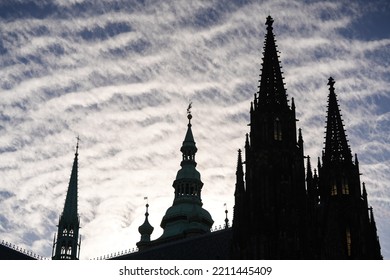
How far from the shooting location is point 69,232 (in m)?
114

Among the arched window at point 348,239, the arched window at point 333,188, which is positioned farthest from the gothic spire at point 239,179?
the arched window at point 348,239

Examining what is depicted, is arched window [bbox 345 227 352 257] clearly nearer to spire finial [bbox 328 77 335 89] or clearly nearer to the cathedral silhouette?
the cathedral silhouette

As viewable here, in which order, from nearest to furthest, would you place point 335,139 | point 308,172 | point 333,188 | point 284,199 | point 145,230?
point 284,199 < point 308,172 < point 333,188 < point 335,139 < point 145,230

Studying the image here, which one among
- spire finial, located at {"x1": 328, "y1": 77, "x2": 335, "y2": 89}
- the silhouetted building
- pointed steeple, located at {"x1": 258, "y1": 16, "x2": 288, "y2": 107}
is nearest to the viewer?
the silhouetted building

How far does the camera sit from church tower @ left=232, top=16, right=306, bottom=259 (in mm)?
60625

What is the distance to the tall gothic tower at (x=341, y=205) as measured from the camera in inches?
2844

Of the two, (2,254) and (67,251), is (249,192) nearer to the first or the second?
(2,254)

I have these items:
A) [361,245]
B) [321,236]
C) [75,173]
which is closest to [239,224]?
[321,236]

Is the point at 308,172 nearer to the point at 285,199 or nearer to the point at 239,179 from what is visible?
the point at 239,179

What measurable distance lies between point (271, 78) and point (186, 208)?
4177 cm

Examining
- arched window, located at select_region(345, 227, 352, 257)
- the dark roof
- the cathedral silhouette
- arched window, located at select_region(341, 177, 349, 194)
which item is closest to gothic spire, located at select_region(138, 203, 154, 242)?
the cathedral silhouette

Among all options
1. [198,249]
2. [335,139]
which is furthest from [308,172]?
[198,249]

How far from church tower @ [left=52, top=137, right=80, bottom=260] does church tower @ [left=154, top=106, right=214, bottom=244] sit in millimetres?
14101
